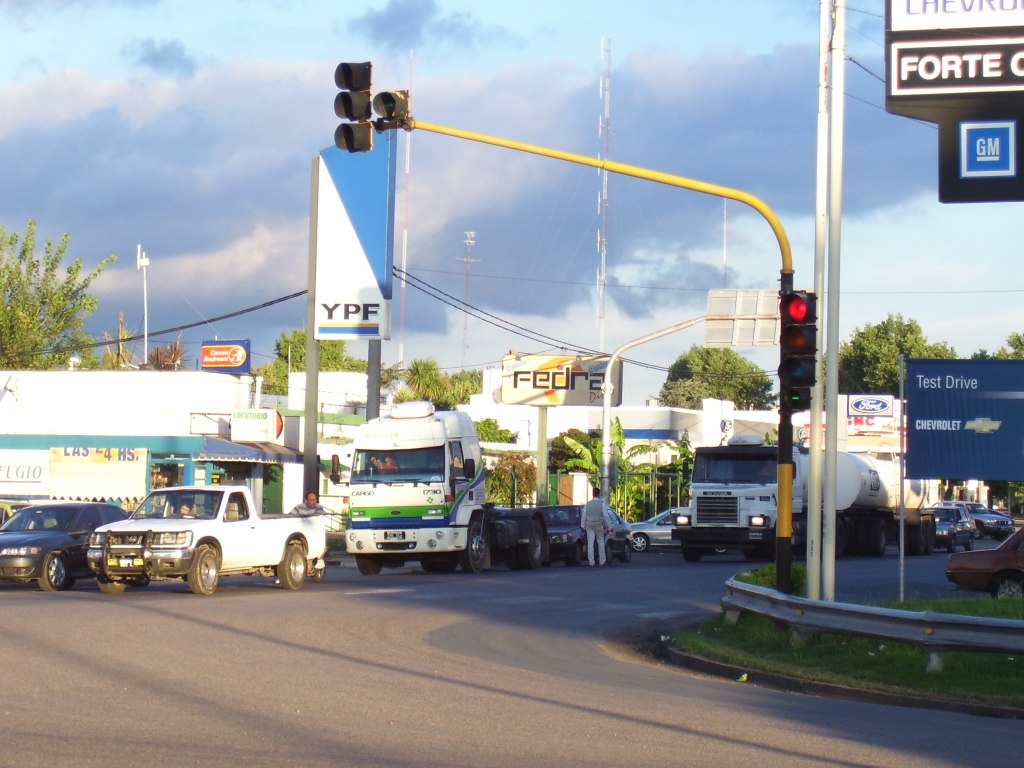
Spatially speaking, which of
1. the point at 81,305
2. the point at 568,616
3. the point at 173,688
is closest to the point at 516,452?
the point at 81,305

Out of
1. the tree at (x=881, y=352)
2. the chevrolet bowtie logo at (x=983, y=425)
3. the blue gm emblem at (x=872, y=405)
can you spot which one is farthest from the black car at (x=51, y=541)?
the tree at (x=881, y=352)

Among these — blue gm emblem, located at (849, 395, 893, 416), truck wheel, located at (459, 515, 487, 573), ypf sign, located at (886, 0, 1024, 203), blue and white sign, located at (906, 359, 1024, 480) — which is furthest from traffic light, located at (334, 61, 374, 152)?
blue gm emblem, located at (849, 395, 893, 416)

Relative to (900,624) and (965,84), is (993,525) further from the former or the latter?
(900,624)

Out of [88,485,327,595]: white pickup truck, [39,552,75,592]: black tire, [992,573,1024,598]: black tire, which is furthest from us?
[39,552,75,592]: black tire

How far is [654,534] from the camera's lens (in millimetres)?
44594

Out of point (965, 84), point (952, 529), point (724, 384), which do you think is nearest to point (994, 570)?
point (965, 84)

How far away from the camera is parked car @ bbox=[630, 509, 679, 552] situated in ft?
146

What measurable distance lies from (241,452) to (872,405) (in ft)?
129

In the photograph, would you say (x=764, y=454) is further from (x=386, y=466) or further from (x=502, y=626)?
(x=502, y=626)

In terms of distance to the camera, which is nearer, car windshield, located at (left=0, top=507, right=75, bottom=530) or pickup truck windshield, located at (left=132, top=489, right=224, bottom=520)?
pickup truck windshield, located at (left=132, top=489, right=224, bottom=520)

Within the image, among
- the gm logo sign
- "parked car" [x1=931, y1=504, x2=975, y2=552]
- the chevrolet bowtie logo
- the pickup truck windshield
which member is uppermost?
the gm logo sign

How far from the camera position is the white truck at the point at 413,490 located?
89.3 ft

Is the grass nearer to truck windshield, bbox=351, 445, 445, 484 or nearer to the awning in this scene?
truck windshield, bbox=351, 445, 445, 484

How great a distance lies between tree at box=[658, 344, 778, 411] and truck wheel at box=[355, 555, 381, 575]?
281ft
